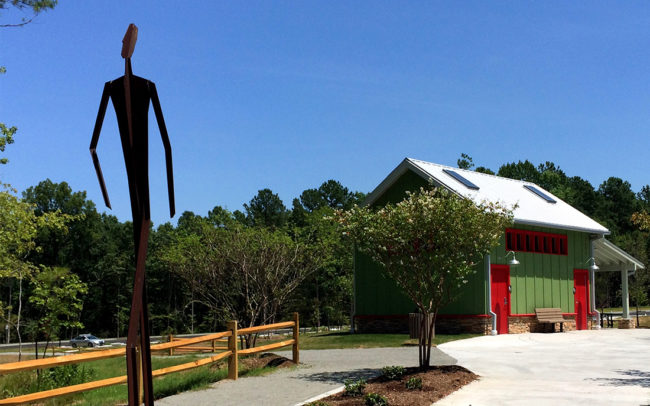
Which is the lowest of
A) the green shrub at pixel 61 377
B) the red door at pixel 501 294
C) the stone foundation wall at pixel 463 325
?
the stone foundation wall at pixel 463 325

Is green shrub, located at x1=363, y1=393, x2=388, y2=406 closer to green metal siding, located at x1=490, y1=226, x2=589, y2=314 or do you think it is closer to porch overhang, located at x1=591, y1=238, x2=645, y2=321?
green metal siding, located at x1=490, y1=226, x2=589, y2=314

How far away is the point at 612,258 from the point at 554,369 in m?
20.5

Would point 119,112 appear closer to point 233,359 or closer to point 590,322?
point 233,359

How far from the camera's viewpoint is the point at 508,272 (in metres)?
26.4

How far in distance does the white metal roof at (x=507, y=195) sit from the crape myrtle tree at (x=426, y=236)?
10908 mm

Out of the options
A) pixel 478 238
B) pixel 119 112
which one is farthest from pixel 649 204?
pixel 119 112

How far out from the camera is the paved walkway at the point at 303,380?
35.7ft

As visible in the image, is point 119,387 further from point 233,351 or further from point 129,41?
point 129,41

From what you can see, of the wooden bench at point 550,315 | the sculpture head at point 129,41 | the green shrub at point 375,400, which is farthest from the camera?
the wooden bench at point 550,315

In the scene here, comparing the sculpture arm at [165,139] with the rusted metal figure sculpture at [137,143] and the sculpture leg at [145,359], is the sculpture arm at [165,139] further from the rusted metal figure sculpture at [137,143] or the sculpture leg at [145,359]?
the sculpture leg at [145,359]


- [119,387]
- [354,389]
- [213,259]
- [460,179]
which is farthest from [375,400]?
[460,179]

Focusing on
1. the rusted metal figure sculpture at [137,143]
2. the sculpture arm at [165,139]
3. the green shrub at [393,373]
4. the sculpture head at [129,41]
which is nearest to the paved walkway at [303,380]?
the green shrub at [393,373]

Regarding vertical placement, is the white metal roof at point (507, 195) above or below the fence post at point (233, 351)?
above

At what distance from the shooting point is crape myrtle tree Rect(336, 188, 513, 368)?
13156mm
